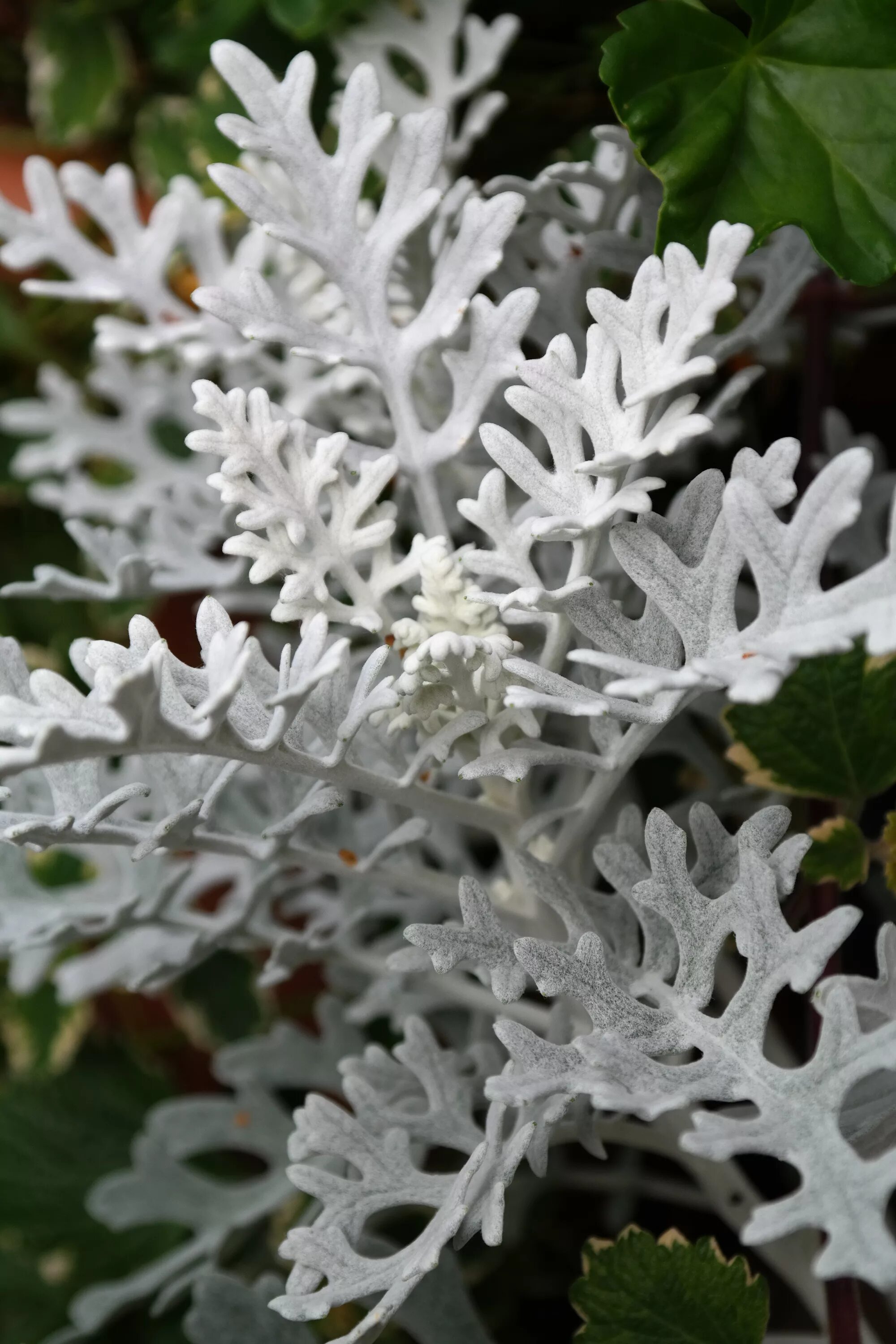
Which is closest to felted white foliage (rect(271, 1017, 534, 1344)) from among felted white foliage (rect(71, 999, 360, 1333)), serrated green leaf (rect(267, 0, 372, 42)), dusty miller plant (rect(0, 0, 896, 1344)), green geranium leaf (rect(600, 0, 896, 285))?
dusty miller plant (rect(0, 0, 896, 1344))

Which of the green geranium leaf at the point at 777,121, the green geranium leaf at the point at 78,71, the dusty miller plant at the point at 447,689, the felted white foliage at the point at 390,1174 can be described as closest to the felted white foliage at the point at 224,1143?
the dusty miller plant at the point at 447,689

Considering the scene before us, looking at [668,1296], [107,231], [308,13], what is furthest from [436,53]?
[668,1296]

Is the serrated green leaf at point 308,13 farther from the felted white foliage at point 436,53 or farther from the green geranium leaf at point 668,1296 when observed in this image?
the green geranium leaf at point 668,1296

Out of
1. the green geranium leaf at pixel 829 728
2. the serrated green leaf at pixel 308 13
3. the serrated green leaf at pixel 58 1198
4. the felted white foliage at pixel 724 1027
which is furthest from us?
the serrated green leaf at pixel 58 1198

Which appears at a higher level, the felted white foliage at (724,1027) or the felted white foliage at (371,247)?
the felted white foliage at (371,247)

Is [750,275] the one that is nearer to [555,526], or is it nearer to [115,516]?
[555,526]
